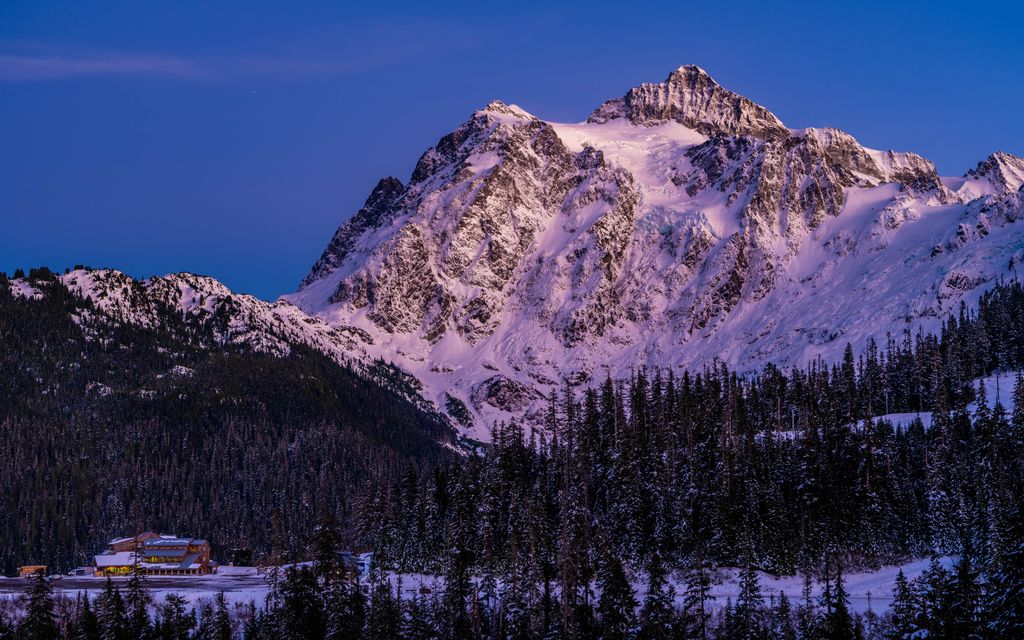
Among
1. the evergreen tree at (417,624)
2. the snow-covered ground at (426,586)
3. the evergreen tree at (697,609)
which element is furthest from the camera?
the snow-covered ground at (426,586)

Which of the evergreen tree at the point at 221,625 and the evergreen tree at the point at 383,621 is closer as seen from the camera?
the evergreen tree at the point at 383,621

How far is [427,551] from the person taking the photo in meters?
128

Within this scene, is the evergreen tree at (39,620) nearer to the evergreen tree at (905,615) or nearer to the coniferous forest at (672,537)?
the coniferous forest at (672,537)

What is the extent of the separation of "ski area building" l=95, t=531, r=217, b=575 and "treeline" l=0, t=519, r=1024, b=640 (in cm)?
3656

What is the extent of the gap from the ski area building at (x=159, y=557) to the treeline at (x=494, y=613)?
3656cm

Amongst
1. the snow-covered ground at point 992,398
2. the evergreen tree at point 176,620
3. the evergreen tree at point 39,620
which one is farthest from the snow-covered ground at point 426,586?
the snow-covered ground at point 992,398

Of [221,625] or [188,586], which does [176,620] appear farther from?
[188,586]

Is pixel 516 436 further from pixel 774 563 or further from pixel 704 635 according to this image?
pixel 704 635

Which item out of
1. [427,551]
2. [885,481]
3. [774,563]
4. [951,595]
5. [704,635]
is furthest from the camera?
[427,551]

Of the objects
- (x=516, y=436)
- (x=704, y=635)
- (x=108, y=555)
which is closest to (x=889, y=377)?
(x=516, y=436)

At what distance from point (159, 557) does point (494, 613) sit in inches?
2755

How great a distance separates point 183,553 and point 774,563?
8682 centimetres

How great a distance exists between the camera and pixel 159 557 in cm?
15225

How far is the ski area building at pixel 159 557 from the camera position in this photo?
14825cm
